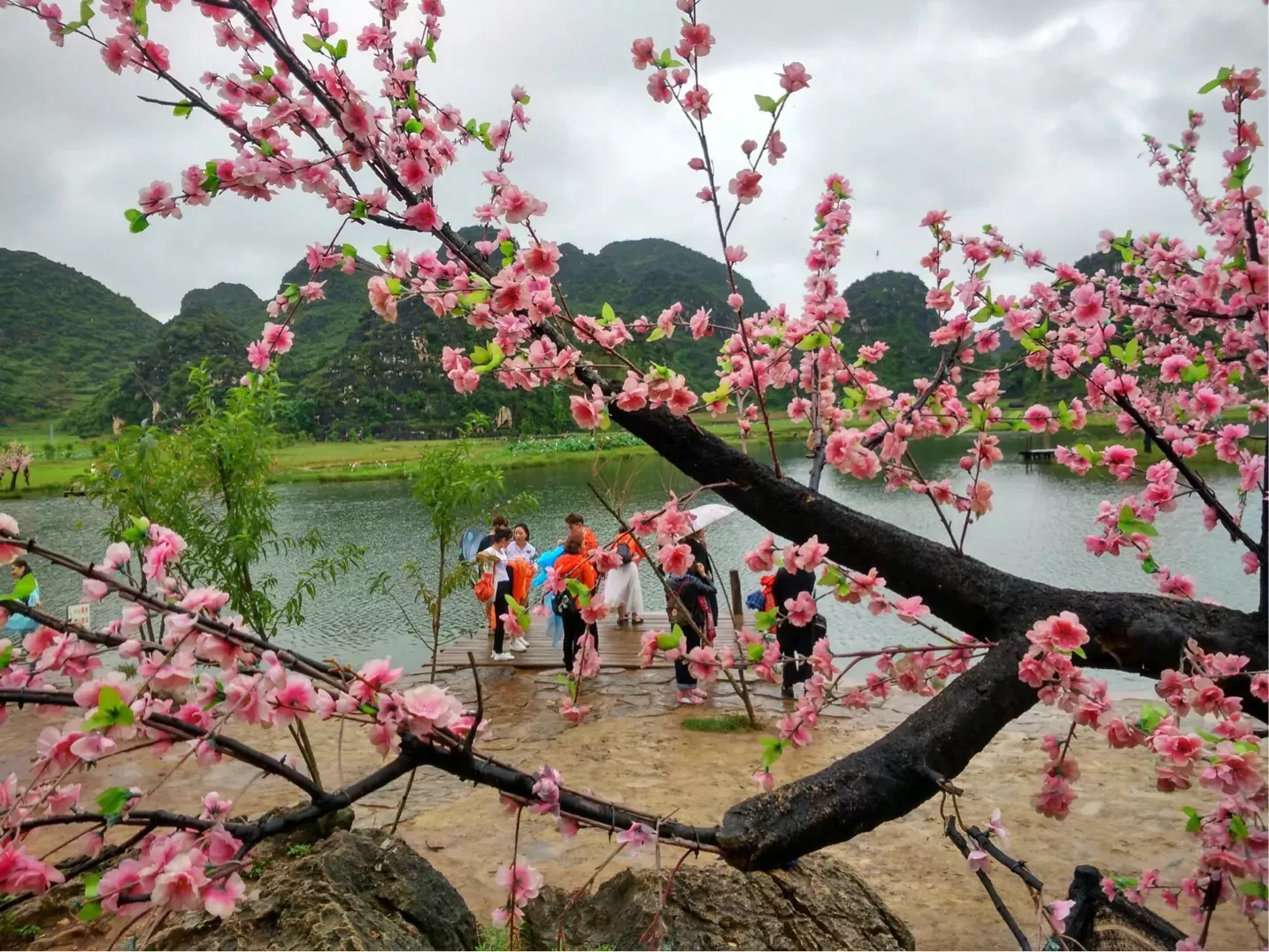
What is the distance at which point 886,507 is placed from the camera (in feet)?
68.6

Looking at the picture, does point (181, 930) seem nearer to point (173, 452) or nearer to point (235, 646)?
point (235, 646)

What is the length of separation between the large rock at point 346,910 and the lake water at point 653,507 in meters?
2.00

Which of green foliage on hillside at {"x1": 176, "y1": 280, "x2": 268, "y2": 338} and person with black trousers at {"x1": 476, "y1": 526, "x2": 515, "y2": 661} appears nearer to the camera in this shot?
person with black trousers at {"x1": 476, "y1": 526, "x2": 515, "y2": 661}

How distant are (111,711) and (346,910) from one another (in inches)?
68.3

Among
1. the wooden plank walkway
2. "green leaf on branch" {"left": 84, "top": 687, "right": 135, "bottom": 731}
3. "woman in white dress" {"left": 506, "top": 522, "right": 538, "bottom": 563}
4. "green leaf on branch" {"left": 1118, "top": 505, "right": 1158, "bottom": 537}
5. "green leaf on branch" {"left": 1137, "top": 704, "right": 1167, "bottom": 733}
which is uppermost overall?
"green leaf on branch" {"left": 1118, "top": 505, "right": 1158, "bottom": 537}

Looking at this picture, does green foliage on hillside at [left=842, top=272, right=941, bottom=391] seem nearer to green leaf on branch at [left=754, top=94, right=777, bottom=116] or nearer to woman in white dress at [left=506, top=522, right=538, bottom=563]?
woman in white dress at [left=506, top=522, right=538, bottom=563]

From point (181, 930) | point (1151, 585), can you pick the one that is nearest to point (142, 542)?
point (181, 930)

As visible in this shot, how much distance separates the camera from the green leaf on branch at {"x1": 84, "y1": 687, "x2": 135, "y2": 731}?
3.54ft

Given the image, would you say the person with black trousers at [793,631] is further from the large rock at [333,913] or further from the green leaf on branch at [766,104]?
the green leaf on branch at [766,104]

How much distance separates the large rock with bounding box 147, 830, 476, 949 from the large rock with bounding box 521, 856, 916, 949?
0.38 metres

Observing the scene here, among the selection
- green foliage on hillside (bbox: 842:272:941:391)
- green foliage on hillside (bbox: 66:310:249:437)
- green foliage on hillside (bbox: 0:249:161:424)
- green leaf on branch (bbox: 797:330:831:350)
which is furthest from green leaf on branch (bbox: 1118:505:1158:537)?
green foliage on hillside (bbox: 0:249:161:424)

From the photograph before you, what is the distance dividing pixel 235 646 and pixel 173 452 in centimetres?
535

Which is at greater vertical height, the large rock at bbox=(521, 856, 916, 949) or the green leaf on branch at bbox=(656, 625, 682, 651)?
the green leaf on branch at bbox=(656, 625, 682, 651)

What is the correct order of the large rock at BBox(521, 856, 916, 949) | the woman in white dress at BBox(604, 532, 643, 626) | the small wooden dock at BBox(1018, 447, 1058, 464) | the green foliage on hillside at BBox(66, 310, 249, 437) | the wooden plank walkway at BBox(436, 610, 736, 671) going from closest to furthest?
the large rock at BBox(521, 856, 916, 949)
the wooden plank walkway at BBox(436, 610, 736, 671)
the woman in white dress at BBox(604, 532, 643, 626)
the small wooden dock at BBox(1018, 447, 1058, 464)
the green foliage on hillside at BBox(66, 310, 249, 437)
